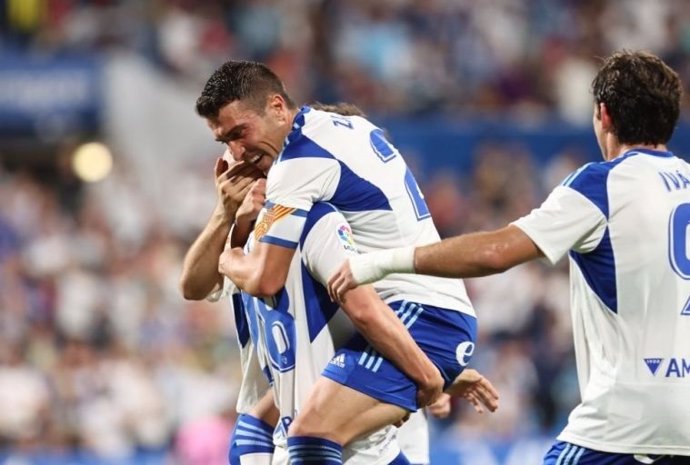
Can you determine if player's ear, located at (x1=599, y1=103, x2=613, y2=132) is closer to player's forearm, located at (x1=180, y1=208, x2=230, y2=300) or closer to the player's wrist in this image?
the player's wrist

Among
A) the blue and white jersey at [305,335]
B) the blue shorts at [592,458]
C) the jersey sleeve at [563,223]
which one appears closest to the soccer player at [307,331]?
the blue and white jersey at [305,335]

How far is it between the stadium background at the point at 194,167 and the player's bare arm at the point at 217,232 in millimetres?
5028

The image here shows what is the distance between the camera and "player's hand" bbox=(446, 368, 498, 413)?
696cm

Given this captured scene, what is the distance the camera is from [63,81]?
16.5 metres

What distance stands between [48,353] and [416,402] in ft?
26.7

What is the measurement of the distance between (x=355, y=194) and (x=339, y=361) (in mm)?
670

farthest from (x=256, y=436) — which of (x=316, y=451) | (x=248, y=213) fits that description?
(x=248, y=213)

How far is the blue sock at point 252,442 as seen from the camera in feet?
22.4

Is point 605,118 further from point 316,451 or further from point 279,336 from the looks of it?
point 316,451

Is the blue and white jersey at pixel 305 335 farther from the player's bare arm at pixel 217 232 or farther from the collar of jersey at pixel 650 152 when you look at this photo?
the collar of jersey at pixel 650 152

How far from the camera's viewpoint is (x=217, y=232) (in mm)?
6762

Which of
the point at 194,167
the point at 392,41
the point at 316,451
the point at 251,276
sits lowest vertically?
the point at 316,451

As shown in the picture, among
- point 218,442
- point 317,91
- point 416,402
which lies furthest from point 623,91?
point 317,91

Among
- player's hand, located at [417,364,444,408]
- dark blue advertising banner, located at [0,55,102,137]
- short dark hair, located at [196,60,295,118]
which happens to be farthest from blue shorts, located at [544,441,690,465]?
dark blue advertising banner, located at [0,55,102,137]
